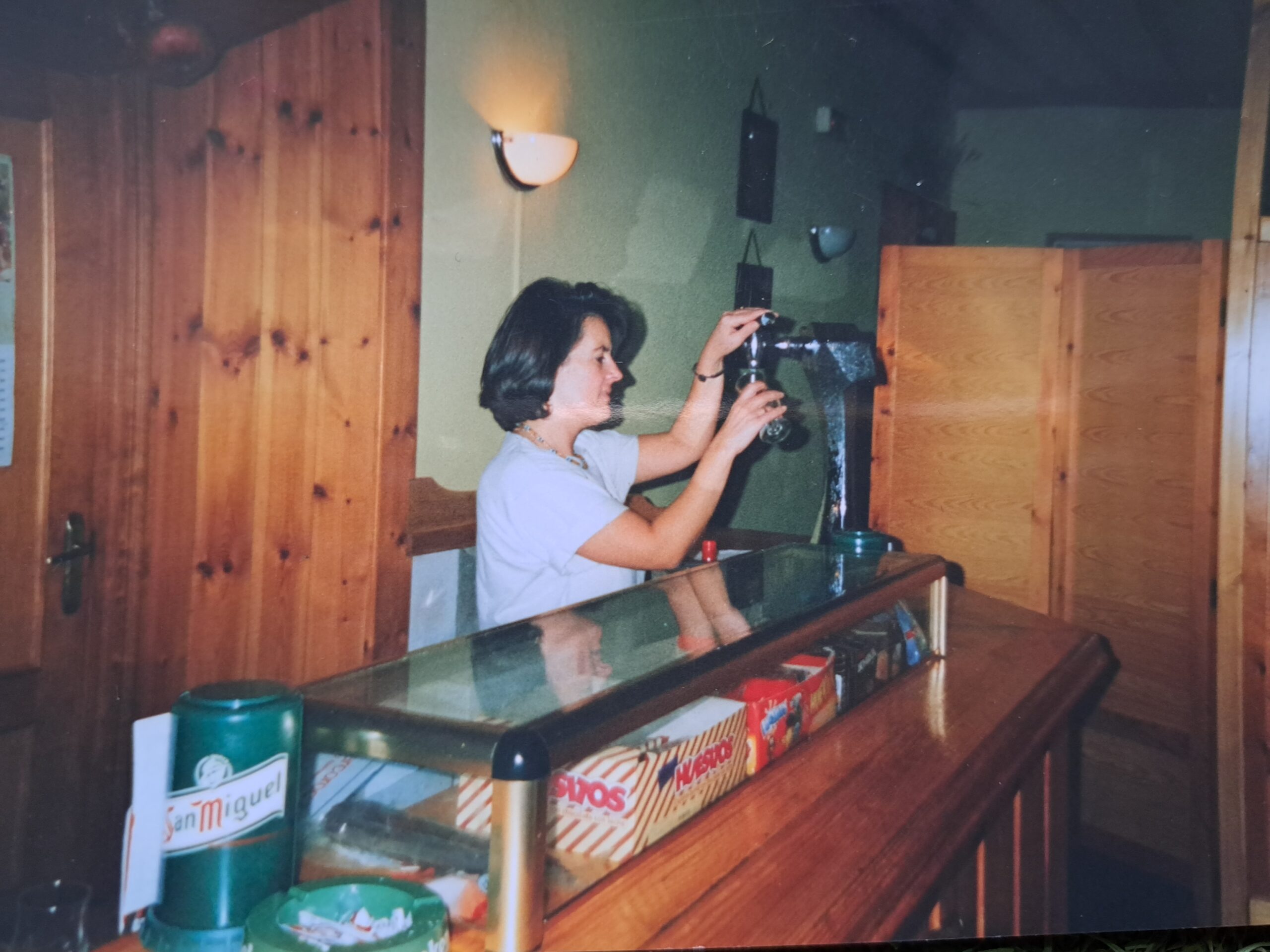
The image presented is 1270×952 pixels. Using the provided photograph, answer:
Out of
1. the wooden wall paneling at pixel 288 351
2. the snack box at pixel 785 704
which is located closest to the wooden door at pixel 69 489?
the wooden wall paneling at pixel 288 351

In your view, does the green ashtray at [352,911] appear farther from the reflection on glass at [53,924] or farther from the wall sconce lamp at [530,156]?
the wall sconce lamp at [530,156]

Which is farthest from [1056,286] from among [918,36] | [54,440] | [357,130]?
[54,440]

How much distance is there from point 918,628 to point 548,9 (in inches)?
64.1

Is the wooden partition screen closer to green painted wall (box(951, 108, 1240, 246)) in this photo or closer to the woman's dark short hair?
the woman's dark short hair

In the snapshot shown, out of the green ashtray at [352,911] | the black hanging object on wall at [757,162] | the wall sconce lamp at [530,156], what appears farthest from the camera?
the black hanging object on wall at [757,162]

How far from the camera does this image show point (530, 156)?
2.22 m

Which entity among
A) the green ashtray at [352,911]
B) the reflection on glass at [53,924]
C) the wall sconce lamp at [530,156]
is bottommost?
the reflection on glass at [53,924]

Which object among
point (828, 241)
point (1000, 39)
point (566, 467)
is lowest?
point (566, 467)

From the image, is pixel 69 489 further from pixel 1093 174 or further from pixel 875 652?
pixel 1093 174

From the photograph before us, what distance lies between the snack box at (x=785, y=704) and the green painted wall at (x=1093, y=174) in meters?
3.83

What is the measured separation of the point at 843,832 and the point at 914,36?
396 cm

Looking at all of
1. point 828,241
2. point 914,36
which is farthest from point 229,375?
point 914,36

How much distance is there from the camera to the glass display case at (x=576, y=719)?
78 cm

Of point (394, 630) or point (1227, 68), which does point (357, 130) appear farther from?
point (1227, 68)
